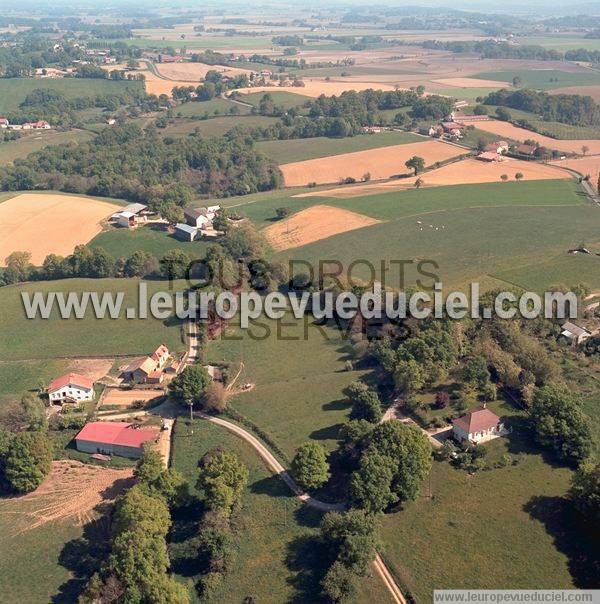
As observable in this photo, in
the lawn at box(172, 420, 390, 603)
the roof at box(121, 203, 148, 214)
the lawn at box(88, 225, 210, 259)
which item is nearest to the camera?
the lawn at box(172, 420, 390, 603)

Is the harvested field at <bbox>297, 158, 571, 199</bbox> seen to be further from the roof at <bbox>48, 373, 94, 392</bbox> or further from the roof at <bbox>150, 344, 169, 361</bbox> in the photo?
Answer: the roof at <bbox>48, 373, 94, 392</bbox>

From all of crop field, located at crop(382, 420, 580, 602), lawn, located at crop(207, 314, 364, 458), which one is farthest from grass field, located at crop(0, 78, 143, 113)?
crop field, located at crop(382, 420, 580, 602)

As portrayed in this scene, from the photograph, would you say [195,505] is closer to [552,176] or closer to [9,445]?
[9,445]

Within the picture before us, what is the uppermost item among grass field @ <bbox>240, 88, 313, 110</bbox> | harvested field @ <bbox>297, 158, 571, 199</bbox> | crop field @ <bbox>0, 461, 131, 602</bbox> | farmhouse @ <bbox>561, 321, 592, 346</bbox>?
grass field @ <bbox>240, 88, 313, 110</bbox>

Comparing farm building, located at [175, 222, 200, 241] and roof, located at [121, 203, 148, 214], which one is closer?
farm building, located at [175, 222, 200, 241]

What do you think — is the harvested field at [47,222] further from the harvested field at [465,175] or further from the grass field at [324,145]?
the grass field at [324,145]

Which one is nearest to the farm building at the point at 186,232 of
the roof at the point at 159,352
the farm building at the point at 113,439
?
the roof at the point at 159,352

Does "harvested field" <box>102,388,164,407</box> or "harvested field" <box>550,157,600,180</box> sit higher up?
"harvested field" <box>550,157,600,180</box>
